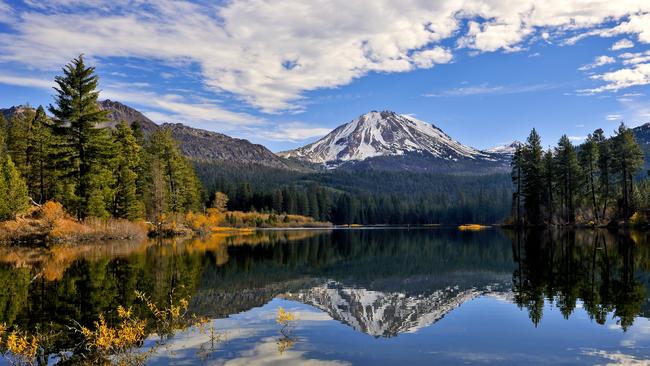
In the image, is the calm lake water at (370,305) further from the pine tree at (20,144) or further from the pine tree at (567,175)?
the pine tree at (567,175)

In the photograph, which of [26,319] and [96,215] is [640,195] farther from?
[26,319]

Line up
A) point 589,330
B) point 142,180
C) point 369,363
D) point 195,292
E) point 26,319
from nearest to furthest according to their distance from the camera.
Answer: point 369,363 < point 589,330 < point 26,319 < point 195,292 < point 142,180

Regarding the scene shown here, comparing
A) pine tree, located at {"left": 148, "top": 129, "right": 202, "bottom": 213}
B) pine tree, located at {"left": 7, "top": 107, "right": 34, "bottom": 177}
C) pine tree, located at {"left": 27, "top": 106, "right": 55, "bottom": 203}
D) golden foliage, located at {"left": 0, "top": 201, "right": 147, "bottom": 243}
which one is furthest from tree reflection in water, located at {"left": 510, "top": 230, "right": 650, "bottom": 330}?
pine tree, located at {"left": 7, "top": 107, "right": 34, "bottom": 177}

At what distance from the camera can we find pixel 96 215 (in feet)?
166

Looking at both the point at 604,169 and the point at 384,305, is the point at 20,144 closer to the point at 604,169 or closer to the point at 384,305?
the point at 384,305

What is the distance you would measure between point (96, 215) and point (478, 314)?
4376cm

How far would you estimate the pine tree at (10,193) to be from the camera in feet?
149

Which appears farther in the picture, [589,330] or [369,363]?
[589,330]

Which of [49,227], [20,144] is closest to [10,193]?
[49,227]

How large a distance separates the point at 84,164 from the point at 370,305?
130 ft

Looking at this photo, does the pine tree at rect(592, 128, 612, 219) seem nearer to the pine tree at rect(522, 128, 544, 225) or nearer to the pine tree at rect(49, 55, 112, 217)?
the pine tree at rect(522, 128, 544, 225)

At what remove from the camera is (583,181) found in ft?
271

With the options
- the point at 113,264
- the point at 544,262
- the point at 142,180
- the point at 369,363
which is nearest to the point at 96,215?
the point at 142,180

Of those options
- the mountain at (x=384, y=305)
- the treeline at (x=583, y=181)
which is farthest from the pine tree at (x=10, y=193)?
the treeline at (x=583, y=181)
